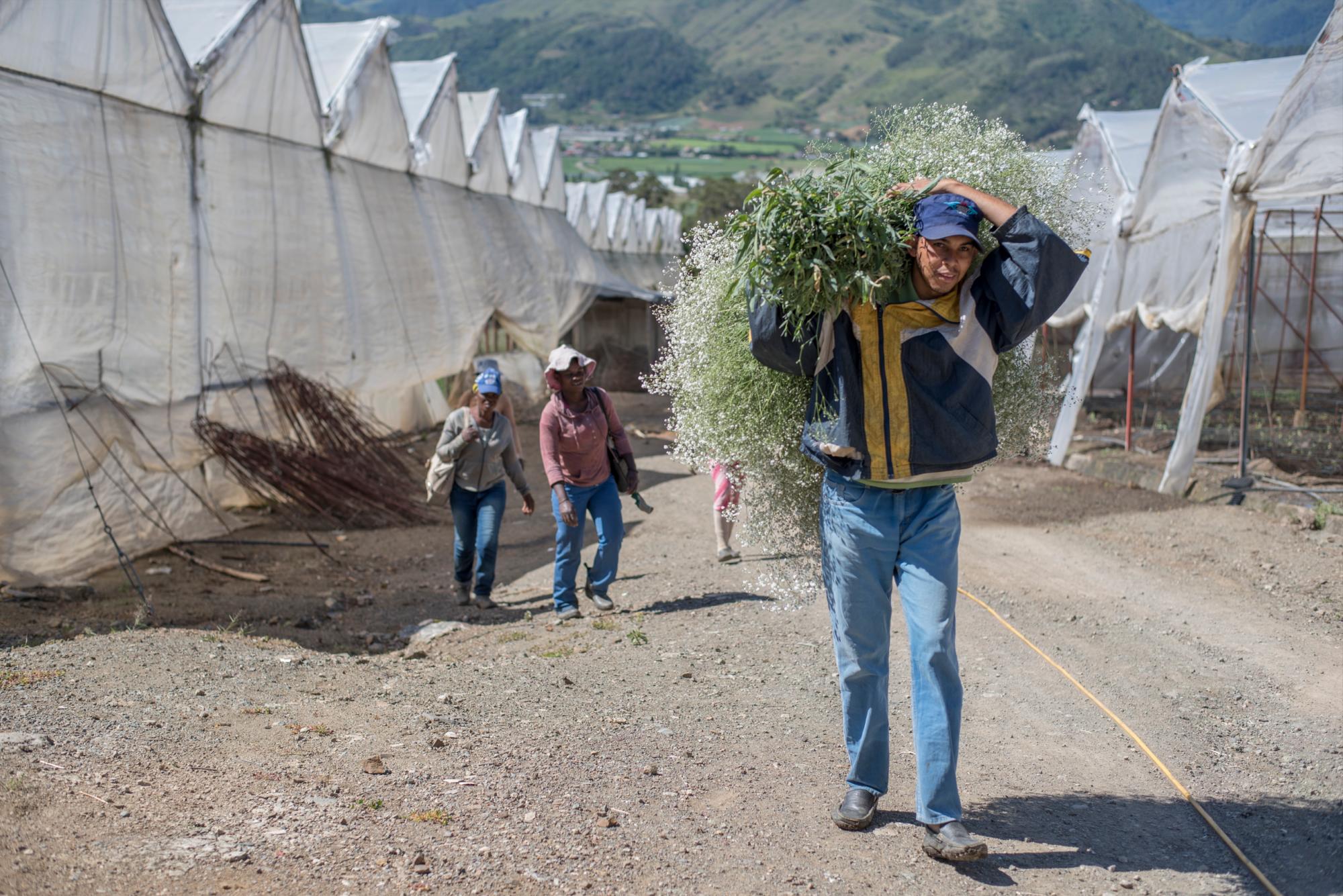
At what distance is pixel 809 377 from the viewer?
3.80 m

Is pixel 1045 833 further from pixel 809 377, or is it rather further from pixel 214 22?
pixel 214 22

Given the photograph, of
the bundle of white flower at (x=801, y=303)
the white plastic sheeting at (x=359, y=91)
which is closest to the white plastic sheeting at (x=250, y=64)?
the white plastic sheeting at (x=359, y=91)

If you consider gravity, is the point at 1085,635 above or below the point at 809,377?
below

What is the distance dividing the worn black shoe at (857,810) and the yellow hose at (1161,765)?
45.7 inches

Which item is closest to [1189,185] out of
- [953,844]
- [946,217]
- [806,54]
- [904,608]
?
[946,217]

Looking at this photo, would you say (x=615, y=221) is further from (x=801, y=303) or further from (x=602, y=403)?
(x=801, y=303)

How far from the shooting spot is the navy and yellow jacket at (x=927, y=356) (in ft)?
11.1

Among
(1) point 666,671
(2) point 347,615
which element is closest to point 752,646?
(1) point 666,671

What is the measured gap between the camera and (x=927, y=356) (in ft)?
11.2

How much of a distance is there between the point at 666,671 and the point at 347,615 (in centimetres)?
309

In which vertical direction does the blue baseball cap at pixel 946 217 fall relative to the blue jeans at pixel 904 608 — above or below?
above

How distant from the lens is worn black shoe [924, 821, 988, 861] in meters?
3.37

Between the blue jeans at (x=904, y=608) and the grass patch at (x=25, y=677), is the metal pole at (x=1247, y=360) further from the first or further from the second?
the grass patch at (x=25, y=677)

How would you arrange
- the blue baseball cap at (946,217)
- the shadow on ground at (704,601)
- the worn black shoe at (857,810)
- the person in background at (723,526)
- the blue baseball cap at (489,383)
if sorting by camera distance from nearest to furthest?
the blue baseball cap at (946,217), the worn black shoe at (857,810), the shadow on ground at (704,601), the blue baseball cap at (489,383), the person in background at (723,526)
